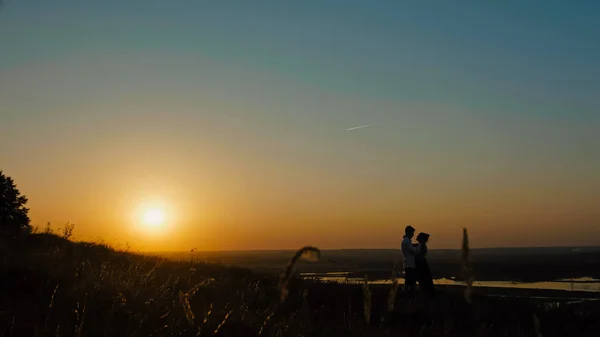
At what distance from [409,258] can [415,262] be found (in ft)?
2.43

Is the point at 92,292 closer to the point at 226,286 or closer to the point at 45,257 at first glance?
the point at 45,257

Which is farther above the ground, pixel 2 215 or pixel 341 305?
pixel 2 215

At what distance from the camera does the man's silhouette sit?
58.1 feet

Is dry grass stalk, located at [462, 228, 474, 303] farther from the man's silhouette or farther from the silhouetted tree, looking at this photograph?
the silhouetted tree

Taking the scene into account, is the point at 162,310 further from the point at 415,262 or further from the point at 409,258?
the point at 415,262

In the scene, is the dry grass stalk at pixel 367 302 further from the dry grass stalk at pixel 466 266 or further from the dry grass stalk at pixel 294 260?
the dry grass stalk at pixel 294 260

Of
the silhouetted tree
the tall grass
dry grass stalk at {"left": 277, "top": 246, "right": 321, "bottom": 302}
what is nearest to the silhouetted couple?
the tall grass

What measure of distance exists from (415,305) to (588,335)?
14.0 feet

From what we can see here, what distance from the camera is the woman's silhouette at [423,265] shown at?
18203 millimetres

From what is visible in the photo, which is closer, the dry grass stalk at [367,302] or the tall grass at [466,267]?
the tall grass at [466,267]

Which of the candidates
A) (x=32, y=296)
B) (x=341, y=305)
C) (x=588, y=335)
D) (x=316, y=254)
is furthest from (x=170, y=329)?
(x=588, y=335)

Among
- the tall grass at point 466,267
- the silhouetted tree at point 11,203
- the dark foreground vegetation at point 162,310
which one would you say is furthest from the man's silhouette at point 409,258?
the silhouetted tree at point 11,203

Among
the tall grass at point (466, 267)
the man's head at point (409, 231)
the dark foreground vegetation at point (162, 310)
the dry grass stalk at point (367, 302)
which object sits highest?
the man's head at point (409, 231)

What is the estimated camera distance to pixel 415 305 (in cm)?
1581
